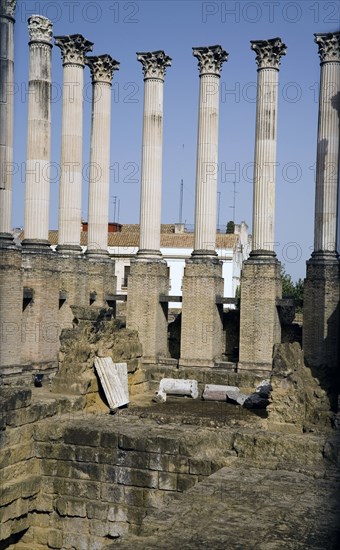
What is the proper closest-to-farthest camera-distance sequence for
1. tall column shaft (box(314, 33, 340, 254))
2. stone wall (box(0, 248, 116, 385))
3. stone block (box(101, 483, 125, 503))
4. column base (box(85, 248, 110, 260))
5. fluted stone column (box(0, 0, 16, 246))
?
stone block (box(101, 483, 125, 503)) → fluted stone column (box(0, 0, 16, 246)) → stone wall (box(0, 248, 116, 385)) → tall column shaft (box(314, 33, 340, 254)) → column base (box(85, 248, 110, 260))

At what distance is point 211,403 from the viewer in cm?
1998

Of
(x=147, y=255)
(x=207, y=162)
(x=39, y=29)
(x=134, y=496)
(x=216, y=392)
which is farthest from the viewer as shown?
(x=147, y=255)

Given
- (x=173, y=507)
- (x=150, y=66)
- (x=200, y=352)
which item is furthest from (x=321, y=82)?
(x=173, y=507)

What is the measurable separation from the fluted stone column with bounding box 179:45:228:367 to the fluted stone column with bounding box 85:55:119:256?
3713 mm

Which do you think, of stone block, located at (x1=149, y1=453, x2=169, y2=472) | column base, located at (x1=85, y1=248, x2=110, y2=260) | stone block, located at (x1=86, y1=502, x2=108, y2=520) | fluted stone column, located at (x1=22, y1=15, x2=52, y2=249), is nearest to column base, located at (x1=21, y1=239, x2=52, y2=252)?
fluted stone column, located at (x1=22, y1=15, x2=52, y2=249)

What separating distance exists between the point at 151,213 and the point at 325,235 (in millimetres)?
5735

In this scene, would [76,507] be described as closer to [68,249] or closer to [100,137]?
[68,249]

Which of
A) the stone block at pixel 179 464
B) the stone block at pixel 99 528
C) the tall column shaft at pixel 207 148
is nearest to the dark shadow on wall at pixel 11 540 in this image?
the stone block at pixel 99 528

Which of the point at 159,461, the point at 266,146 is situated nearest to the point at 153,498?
the point at 159,461

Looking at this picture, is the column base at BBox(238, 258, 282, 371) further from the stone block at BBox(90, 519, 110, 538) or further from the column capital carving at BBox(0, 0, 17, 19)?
the column capital carving at BBox(0, 0, 17, 19)

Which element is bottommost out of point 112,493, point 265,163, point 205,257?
point 112,493

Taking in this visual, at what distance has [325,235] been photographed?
22375mm

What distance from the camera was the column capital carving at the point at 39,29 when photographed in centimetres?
2175

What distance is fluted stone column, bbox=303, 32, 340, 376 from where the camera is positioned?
21.5 meters
